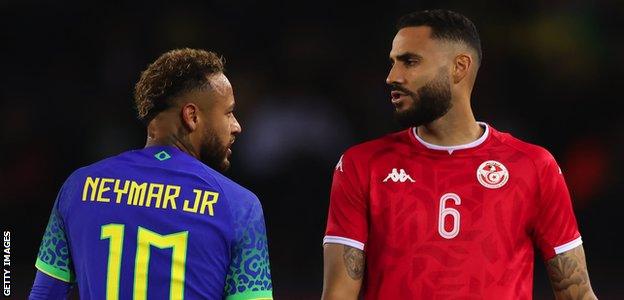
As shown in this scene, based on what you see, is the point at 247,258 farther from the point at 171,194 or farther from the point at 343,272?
the point at 343,272

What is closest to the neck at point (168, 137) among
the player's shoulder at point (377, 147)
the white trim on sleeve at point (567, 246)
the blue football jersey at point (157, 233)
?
the blue football jersey at point (157, 233)

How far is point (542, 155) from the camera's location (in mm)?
4223

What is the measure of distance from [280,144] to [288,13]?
144 centimetres

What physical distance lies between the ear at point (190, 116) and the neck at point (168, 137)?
3cm

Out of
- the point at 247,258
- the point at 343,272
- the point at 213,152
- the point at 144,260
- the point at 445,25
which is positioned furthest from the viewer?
the point at 445,25

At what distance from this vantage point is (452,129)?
14.0 ft

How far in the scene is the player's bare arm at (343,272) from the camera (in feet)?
13.2

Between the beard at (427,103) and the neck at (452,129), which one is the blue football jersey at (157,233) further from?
the neck at (452,129)

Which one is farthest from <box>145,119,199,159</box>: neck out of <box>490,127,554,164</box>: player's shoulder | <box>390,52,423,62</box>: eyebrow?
<box>490,127,554,164</box>: player's shoulder

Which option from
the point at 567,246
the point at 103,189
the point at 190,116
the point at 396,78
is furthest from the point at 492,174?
the point at 103,189

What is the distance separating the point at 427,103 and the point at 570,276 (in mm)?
877

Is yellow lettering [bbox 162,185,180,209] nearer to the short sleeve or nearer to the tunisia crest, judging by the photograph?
the short sleeve

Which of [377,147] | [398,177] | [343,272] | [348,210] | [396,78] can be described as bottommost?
[343,272]

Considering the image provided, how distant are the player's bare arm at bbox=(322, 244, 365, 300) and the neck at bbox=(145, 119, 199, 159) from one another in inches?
32.8
